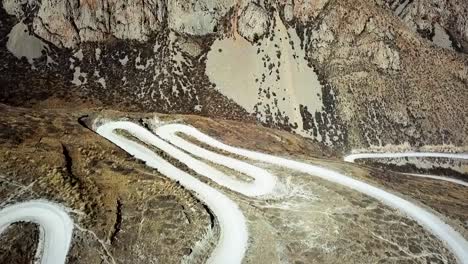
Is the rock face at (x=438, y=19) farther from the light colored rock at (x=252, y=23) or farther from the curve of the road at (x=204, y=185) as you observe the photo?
the curve of the road at (x=204, y=185)

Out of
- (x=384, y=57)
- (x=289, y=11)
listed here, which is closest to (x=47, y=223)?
(x=289, y=11)

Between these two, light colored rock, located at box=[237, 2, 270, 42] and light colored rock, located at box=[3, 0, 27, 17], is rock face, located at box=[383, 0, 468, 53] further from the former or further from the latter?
light colored rock, located at box=[3, 0, 27, 17]

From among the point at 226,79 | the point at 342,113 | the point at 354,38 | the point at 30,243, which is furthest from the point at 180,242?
the point at 354,38

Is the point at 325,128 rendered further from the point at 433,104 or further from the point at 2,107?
the point at 2,107

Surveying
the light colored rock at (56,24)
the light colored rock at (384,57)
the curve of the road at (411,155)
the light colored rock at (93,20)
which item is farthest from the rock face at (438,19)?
the light colored rock at (56,24)

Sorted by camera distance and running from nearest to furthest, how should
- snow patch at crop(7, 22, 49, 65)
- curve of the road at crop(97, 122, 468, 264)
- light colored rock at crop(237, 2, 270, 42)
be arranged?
1. curve of the road at crop(97, 122, 468, 264)
2. snow patch at crop(7, 22, 49, 65)
3. light colored rock at crop(237, 2, 270, 42)

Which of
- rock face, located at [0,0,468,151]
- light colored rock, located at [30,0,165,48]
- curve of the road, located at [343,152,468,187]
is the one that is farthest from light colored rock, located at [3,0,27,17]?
curve of the road, located at [343,152,468,187]
